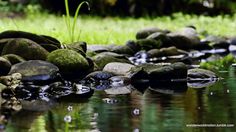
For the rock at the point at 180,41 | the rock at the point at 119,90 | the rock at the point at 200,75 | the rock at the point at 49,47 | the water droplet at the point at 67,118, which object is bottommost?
the rock at the point at 180,41

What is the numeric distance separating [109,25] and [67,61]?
7.22 meters

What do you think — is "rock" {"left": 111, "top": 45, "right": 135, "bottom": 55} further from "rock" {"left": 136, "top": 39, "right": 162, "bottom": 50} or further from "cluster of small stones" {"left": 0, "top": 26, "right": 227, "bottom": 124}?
"cluster of small stones" {"left": 0, "top": 26, "right": 227, "bottom": 124}

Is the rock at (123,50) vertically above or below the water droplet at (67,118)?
below

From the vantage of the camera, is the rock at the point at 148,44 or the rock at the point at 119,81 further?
the rock at the point at 148,44

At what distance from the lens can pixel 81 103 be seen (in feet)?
20.2

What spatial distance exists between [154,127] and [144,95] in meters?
1.99

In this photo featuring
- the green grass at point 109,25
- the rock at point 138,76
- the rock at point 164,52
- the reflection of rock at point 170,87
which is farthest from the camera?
the green grass at point 109,25

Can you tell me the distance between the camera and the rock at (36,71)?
725 cm

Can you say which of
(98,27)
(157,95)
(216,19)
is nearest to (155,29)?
(98,27)

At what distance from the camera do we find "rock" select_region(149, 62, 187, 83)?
8070 mm

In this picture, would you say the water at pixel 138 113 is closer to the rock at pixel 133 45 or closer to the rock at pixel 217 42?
the rock at pixel 133 45

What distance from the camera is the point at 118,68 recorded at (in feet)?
27.3

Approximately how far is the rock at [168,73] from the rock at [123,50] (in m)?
2.76

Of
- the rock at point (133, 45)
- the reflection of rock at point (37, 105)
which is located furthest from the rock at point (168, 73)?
the rock at point (133, 45)
